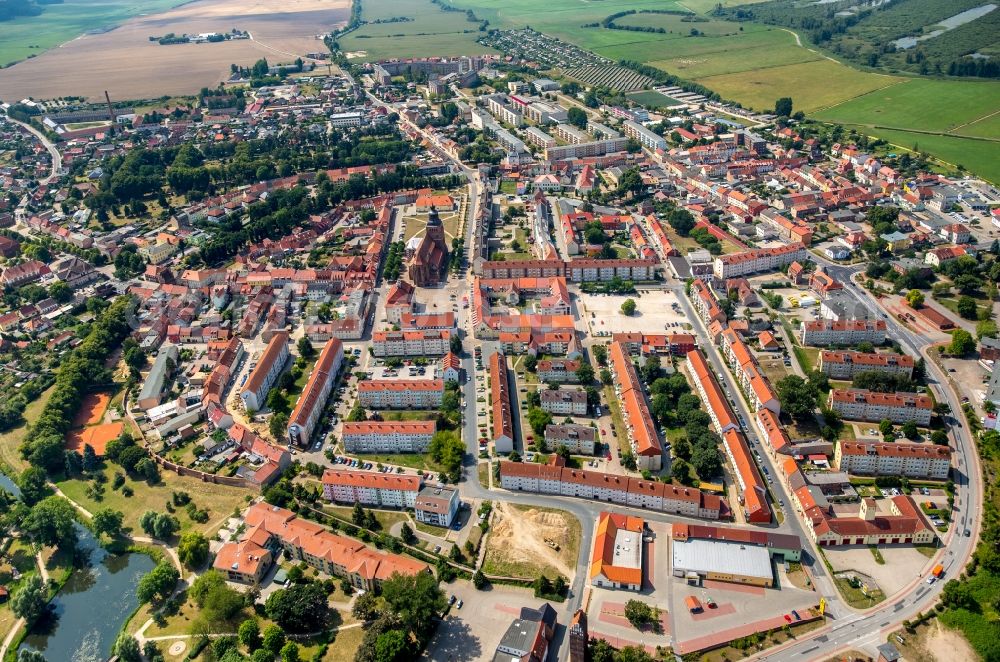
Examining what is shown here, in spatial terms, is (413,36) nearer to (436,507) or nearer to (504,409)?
(504,409)

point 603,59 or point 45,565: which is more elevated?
point 603,59

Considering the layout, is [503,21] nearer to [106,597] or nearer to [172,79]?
[172,79]

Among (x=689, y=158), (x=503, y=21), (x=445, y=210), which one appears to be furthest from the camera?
(x=503, y=21)

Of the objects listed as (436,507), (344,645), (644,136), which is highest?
(644,136)

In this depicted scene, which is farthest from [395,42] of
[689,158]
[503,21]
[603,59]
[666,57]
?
[689,158]

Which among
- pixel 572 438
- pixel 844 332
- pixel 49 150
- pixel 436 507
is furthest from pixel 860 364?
pixel 49 150

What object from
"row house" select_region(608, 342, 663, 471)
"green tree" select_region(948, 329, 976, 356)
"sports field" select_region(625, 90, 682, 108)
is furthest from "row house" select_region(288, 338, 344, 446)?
"sports field" select_region(625, 90, 682, 108)

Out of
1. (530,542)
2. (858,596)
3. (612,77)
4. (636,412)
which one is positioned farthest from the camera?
(612,77)
